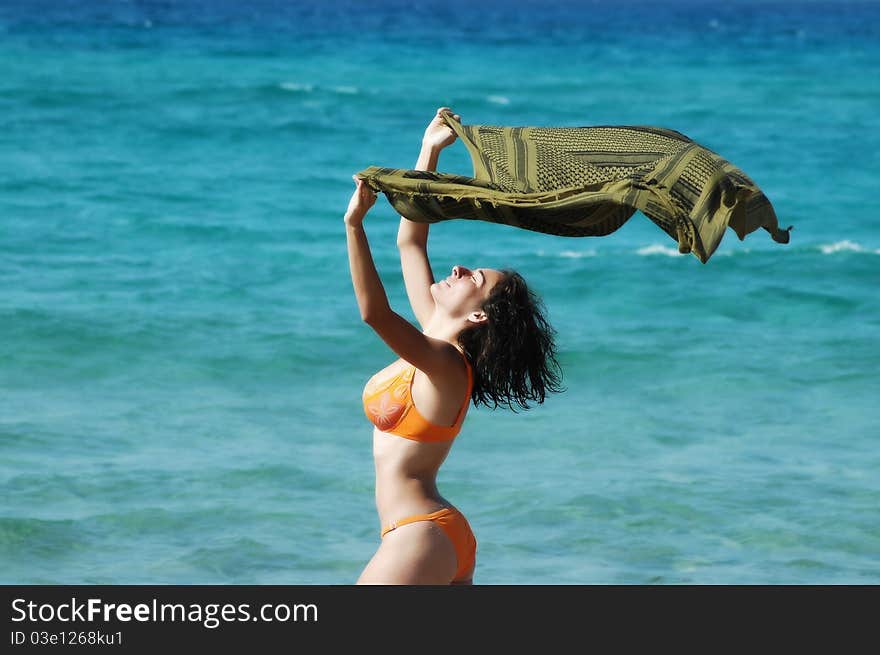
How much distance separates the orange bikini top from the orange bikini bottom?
0.24 m

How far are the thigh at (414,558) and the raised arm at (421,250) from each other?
0.77 meters

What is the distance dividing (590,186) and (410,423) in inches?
37.3

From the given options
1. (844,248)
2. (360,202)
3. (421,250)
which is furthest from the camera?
(844,248)

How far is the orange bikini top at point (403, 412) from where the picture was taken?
4.47 m

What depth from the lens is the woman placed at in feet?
14.5

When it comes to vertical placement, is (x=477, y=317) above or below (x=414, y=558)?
above

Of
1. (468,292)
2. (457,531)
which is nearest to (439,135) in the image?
(468,292)

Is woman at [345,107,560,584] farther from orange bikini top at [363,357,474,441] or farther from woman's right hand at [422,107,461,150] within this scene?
woman's right hand at [422,107,461,150]

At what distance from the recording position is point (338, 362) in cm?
1098

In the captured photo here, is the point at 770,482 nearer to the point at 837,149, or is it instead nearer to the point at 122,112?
the point at 837,149

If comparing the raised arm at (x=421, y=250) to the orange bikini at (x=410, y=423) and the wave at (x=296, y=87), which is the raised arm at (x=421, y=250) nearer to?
the orange bikini at (x=410, y=423)

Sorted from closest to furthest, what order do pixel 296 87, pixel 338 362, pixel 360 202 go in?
1. pixel 360 202
2. pixel 338 362
3. pixel 296 87

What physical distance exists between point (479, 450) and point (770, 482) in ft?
5.81

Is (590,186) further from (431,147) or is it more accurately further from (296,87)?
(296,87)
